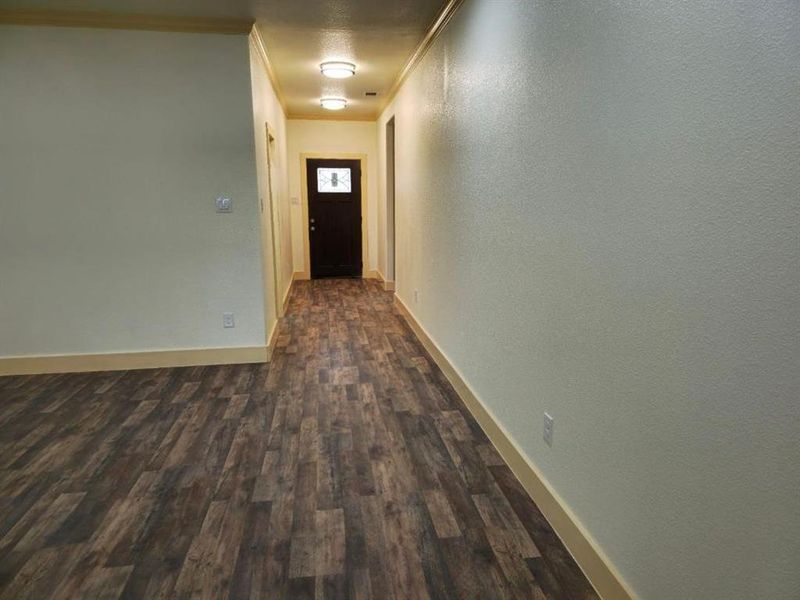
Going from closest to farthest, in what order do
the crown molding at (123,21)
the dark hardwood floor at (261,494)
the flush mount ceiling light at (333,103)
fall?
the dark hardwood floor at (261,494) < the crown molding at (123,21) < the flush mount ceiling light at (333,103)

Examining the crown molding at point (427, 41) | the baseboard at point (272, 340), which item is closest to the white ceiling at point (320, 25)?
the crown molding at point (427, 41)

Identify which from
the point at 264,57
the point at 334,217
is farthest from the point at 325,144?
the point at 264,57

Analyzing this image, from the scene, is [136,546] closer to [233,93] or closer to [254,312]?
[254,312]

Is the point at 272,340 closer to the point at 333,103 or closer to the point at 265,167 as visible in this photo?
the point at 265,167

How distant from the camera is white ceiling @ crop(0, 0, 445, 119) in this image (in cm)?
317

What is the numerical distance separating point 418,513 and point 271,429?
1142mm

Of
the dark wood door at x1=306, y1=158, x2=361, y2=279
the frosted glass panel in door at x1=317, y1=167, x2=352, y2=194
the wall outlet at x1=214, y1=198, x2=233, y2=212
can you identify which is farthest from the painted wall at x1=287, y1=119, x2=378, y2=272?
the wall outlet at x1=214, y1=198, x2=233, y2=212

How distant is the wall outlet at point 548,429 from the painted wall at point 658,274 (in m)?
0.04

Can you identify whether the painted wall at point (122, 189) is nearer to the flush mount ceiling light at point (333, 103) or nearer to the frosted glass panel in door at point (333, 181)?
the flush mount ceiling light at point (333, 103)

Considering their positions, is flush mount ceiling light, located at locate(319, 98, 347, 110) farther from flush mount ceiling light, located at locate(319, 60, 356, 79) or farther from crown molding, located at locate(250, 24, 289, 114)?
flush mount ceiling light, located at locate(319, 60, 356, 79)

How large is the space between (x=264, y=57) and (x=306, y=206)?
12.0 feet

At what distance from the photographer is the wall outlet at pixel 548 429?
2000mm

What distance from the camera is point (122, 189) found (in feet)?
12.0

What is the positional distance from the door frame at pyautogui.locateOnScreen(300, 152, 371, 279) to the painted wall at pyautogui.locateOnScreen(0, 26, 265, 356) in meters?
4.09
